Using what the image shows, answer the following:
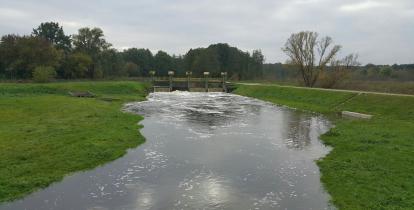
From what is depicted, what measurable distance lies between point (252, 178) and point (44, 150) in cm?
1116

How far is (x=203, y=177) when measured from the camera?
16828mm

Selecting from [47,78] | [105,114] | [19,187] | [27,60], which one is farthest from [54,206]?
[27,60]

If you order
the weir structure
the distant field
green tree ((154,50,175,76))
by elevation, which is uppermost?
green tree ((154,50,175,76))

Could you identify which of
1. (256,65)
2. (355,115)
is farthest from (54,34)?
(355,115)

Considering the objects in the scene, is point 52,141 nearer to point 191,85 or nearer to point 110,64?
point 191,85

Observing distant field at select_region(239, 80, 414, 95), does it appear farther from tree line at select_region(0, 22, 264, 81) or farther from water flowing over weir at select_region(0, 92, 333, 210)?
tree line at select_region(0, 22, 264, 81)

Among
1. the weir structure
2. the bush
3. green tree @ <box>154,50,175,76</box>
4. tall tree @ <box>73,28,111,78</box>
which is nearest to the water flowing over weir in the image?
the bush

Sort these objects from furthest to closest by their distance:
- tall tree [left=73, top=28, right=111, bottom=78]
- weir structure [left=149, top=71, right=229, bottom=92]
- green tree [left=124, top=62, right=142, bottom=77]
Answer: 1. green tree [left=124, top=62, right=142, bottom=77]
2. tall tree [left=73, top=28, right=111, bottom=78]
3. weir structure [left=149, top=71, right=229, bottom=92]

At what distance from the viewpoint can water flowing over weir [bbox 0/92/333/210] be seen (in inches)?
542

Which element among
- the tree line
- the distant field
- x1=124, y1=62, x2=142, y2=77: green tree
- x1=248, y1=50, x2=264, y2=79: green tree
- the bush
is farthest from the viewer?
x1=248, y1=50, x2=264, y2=79: green tree

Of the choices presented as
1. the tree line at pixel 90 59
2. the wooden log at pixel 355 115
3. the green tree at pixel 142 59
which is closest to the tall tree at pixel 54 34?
the tree line at pixel 90 59

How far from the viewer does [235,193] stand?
1480cm

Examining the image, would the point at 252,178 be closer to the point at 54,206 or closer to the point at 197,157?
the point at 197,157

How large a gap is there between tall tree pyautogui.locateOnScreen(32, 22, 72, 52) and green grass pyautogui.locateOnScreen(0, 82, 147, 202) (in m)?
68.5
